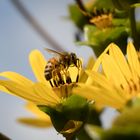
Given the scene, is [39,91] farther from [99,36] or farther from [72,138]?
[99,36]

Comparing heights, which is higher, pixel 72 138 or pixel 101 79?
pixel 101 79

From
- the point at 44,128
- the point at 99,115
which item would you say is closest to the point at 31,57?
the point at 99,115

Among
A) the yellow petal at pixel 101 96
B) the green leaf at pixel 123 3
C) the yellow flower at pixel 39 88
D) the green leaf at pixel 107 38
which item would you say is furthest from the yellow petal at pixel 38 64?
the yellow petal at pixel 101 96

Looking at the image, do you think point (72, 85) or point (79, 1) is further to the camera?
point (79, 1)

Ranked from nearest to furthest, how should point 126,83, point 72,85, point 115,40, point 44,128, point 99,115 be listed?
1. point 126,83
2. point 72,85
3. point 115,40
4. point 99,115
5. point 44,128

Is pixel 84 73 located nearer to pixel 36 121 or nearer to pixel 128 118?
pixel 36 121

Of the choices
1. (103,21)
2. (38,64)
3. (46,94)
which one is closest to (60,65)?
(38,64)

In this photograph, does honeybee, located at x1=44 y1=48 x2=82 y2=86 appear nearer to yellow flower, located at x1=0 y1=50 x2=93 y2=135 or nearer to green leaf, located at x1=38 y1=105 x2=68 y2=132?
yellow flower, located at x1=0 y1=50 x2=93 y2=135

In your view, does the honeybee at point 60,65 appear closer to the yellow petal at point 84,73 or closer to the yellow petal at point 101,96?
the yellow petal at point 84,73
